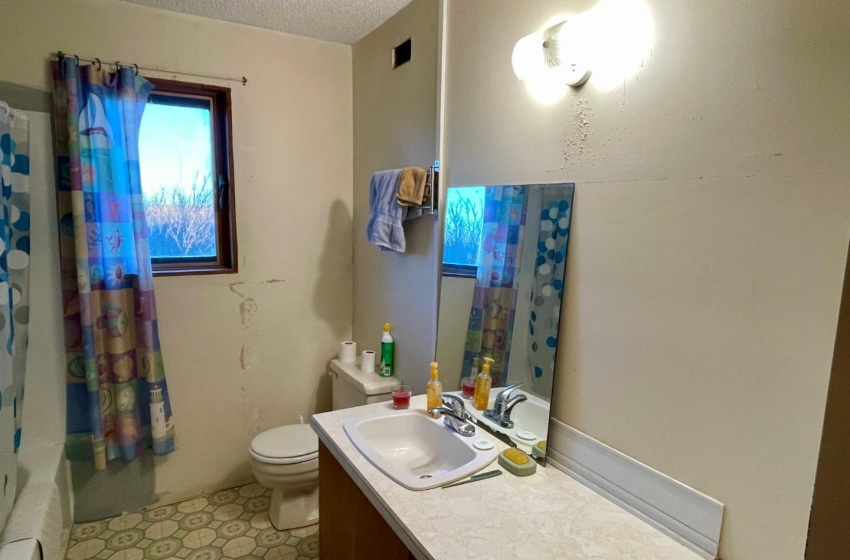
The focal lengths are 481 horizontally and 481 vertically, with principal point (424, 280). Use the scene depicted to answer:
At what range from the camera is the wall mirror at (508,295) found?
4.39 feet

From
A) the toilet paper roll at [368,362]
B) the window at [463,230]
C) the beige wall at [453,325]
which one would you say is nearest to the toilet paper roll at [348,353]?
the toilet paper roll at [368,362]

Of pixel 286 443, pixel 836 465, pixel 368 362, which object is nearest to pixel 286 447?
pixel 286 443

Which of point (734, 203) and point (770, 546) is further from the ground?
point (734, 203)

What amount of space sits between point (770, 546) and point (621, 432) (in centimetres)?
34

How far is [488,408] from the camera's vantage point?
156 centimetres

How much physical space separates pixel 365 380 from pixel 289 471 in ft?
1.63

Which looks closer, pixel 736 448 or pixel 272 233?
pixel 736 448

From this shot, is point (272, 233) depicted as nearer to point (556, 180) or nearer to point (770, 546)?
point (556, 180)

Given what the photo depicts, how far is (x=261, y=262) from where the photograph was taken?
8.07 feet

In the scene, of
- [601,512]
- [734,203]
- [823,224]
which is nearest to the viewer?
[823,224]

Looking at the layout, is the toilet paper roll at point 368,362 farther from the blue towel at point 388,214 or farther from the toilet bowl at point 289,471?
the blue towel at point 388,214

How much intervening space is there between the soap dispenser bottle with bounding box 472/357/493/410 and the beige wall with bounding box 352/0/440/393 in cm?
36

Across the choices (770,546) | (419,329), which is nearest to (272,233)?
(419,329)

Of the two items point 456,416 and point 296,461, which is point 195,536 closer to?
point 296,461
